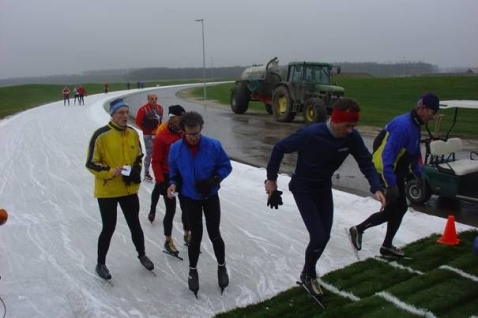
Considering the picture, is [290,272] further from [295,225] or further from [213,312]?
[295,225]

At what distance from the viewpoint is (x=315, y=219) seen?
13.1 ft

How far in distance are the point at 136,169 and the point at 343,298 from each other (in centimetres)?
231

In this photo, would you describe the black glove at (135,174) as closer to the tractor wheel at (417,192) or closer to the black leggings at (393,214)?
the black leggings at (393,214)

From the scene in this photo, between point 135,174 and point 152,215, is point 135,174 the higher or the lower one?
the higher one

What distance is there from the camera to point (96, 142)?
439 centimetres

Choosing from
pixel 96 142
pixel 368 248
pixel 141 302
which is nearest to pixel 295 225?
pixel 368 248

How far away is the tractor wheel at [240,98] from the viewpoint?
24172mm

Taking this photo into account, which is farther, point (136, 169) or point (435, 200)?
point (435, 200)

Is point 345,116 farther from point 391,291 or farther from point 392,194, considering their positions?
point 391,291

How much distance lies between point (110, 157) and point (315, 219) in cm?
205

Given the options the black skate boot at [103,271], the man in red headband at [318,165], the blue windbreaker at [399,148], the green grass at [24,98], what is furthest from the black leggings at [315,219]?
the green grass at [24,98]

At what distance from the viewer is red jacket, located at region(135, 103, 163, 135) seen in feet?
25.9

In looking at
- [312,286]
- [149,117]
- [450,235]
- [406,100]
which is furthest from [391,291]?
[406,100]

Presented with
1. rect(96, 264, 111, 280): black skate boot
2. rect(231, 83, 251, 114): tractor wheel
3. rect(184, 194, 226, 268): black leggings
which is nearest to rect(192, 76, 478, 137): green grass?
rect(231, 83, 251, 114): tractor wheel
